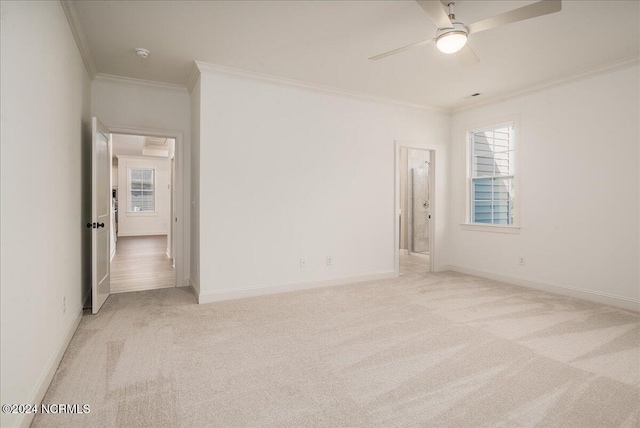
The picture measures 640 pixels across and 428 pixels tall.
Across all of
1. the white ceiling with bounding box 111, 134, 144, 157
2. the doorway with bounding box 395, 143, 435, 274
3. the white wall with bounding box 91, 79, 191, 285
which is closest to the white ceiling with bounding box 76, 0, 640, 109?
the white wall with bounding box 91, 79, 191, 285

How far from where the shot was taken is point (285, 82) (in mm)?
4297

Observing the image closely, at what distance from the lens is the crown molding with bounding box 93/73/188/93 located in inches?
161

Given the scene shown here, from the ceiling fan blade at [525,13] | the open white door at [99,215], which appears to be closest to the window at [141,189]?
the open white door at [99,215]

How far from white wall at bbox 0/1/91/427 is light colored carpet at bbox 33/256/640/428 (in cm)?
32

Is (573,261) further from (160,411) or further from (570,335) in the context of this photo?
(160,411)

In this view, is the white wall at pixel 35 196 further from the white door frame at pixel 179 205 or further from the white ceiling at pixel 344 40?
the white door frame at pixel 179 205

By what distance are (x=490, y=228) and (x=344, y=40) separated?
11.6 ft

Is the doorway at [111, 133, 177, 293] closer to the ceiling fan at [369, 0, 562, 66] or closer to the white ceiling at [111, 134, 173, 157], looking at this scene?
the white ceiling at [111, 134, 173, 157]

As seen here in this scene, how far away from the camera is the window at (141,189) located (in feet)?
36.8

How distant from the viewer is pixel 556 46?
338 centimetres

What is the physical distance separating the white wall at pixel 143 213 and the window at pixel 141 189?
0.35 ft

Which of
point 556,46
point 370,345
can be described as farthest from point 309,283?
point 556,46

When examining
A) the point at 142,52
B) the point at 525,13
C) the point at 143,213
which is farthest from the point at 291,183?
the point at 143,213

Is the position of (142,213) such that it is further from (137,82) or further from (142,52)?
(142,52)
